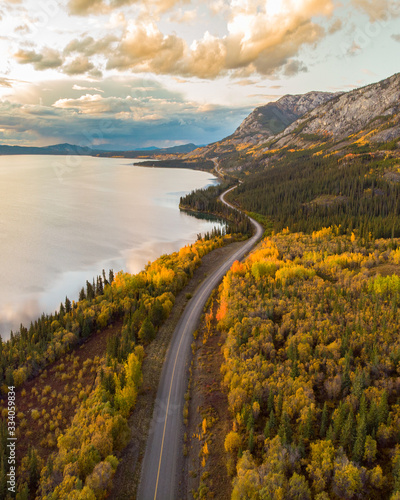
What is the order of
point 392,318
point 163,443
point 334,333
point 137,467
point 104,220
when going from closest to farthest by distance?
point 137,467 → point 163,443 → point 334,333 → point 392,318 → point 104,220

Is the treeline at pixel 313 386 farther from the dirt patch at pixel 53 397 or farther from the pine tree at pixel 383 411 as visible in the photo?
the dirt patch at pixel 53 397

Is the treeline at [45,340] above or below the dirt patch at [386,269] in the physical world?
below

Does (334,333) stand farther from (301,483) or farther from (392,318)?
(301,483)

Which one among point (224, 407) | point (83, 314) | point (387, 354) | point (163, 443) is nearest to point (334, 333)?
point (387, 354)

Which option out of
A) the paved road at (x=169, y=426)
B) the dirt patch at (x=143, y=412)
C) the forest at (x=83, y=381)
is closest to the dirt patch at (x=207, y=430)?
the paved road at (x=169, y=426)

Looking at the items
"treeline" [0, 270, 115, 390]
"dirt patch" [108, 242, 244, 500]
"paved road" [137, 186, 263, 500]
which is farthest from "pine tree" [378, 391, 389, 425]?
"treeline" [0, 270, 115, 390]

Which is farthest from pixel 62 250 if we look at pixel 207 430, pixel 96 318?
pixel 207 430
